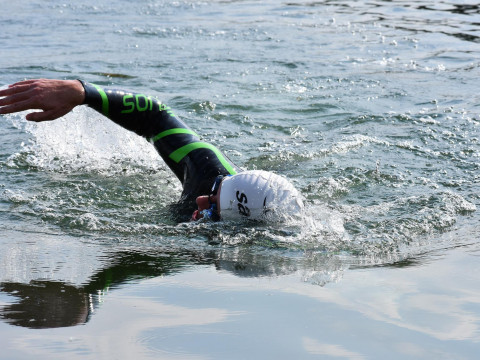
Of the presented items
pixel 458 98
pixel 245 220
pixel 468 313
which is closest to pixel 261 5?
pixel 458 98

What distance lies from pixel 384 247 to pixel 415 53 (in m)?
7.48

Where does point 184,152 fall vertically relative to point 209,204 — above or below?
above

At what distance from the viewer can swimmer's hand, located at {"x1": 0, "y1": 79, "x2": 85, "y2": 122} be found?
4691 mm

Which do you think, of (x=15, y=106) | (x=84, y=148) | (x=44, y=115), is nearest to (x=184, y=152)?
(x=44, y=115)

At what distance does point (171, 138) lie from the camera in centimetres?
561

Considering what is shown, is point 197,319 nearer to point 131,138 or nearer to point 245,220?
point 245,220

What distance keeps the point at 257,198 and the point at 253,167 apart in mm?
2286

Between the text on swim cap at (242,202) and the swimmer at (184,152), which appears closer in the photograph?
the swimmer at (184,152)

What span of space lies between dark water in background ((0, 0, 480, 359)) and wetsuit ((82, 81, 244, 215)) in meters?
0.38

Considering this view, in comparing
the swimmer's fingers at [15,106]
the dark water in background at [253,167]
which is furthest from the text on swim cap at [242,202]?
the swimmer's fingers at [15,106]

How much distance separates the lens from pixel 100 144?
7664mm

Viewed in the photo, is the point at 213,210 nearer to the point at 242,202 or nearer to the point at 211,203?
the point at 211,203

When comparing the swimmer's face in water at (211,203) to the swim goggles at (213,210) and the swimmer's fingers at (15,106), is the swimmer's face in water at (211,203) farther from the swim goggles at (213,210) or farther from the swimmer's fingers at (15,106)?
the swimmer's fingers at (15,106)

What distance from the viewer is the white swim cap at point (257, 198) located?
5031mm
